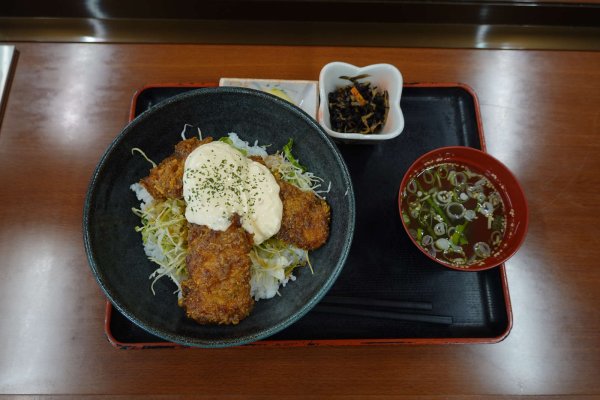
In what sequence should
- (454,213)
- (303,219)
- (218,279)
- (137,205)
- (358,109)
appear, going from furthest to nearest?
(358,109) < (454,213) < (137,205) < (303,219) < (218,279)

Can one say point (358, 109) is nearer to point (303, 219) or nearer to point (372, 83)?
point (372, 83)

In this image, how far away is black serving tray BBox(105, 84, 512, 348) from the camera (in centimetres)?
184

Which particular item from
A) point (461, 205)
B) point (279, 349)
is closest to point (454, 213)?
point (461, 205)

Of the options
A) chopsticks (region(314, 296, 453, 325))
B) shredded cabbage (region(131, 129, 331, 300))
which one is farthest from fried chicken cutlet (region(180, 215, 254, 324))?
chopsticks (region(314, 296, 453, 325))

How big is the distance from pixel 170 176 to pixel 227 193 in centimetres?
30

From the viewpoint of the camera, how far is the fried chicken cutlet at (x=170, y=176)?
176 cm

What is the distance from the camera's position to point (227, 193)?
5.49ft

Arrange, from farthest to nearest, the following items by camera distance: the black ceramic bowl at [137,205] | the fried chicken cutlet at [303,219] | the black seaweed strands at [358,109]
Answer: the black seaweed strands at [358,109]
the fried chicken cutlet at [303,219]
the black ceramic bowl at [137,205]

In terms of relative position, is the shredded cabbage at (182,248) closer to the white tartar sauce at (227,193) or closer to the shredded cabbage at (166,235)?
the shredded cabbage at (166,235)

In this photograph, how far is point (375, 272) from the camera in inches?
76.4

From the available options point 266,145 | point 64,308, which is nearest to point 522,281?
point 266,145

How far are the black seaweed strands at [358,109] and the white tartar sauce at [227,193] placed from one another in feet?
1.84

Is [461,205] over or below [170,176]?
below

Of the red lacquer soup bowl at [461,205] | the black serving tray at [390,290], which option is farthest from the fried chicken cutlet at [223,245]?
the red lacquer soup bowl at [461,205]
